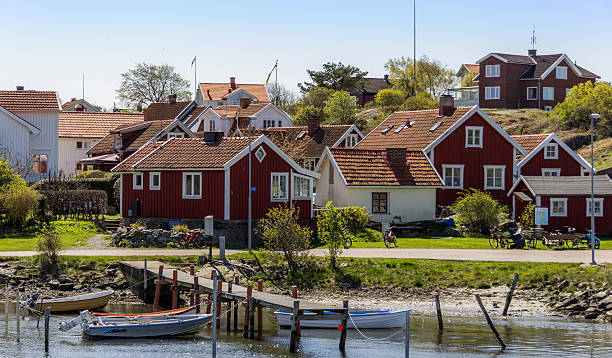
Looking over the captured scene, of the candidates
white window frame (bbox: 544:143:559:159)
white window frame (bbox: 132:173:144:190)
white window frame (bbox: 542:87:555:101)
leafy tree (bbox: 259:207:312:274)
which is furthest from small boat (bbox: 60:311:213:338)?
white window frame (bbox: 542:87:555:101)

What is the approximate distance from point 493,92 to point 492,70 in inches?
94.5

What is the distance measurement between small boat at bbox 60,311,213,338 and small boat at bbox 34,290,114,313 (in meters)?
4.05

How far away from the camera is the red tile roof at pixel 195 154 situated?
155 ft

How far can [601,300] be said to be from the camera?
35.2m

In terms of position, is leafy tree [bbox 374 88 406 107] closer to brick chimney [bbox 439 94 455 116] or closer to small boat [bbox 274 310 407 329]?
brick chimney [bbox 439 94 455 116]

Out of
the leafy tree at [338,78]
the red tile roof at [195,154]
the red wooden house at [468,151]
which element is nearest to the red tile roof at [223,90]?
the leafy tree at [338,78]

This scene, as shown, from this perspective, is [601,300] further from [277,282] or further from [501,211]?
[501,211]

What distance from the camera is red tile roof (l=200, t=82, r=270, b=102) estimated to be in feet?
385

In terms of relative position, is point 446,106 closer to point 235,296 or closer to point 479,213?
point 479,213

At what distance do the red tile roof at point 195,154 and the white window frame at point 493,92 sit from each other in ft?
185

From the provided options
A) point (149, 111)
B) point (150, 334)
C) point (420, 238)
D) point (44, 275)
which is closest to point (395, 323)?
point (150, 334)

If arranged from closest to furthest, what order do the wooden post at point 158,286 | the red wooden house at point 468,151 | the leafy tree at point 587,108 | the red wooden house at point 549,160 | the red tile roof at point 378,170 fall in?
the wooden post at point 158,286
the red tile roof at point 378,170
the red wooden house at point 468,151
the red wooden house at point 549,160
the leafy tree at point 587,108

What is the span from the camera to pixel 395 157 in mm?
55781

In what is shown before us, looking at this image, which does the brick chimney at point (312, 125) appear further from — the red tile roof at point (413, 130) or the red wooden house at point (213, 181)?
the red wooden house at point (213, 181)
